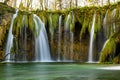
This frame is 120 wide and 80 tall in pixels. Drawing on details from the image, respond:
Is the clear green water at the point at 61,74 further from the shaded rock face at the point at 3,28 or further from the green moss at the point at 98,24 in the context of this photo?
the green moss at the point at 98,24

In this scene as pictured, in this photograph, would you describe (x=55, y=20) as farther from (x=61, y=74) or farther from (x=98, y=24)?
(x=61, y=74)

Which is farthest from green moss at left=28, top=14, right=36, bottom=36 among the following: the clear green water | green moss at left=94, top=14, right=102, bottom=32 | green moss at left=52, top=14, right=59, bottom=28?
the clear green water

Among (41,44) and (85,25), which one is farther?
(41,44)

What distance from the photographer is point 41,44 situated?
33969 millimetres

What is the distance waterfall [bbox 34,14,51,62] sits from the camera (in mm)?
33281

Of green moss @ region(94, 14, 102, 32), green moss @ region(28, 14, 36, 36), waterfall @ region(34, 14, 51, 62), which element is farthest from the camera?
green moss @ region(28, 14, 36, 36)

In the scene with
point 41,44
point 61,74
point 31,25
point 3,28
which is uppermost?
point 31,25

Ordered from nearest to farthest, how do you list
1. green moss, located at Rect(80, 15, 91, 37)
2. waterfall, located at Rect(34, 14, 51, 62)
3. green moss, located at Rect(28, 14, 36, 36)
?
waterfall, located at Rect(34, 14, 51, 62) → green moss, located at Rect(80, 15, 91, 37) → green moss, located at Rect(28, 14, 36, 36)

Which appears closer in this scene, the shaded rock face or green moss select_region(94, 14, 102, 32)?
the shaded rock face

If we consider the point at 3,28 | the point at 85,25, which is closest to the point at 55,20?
the point at 85,25

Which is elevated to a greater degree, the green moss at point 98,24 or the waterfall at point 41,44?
the green moss at point 98,24

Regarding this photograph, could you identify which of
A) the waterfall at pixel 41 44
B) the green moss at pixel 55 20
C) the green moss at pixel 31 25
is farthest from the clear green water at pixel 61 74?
the green moss at pixel 55 20

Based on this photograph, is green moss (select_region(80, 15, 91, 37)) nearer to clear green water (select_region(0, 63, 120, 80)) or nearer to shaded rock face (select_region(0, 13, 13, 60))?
shaded rock face (select_region(0, 13, 13, 60))

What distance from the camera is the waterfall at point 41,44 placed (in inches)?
1310
